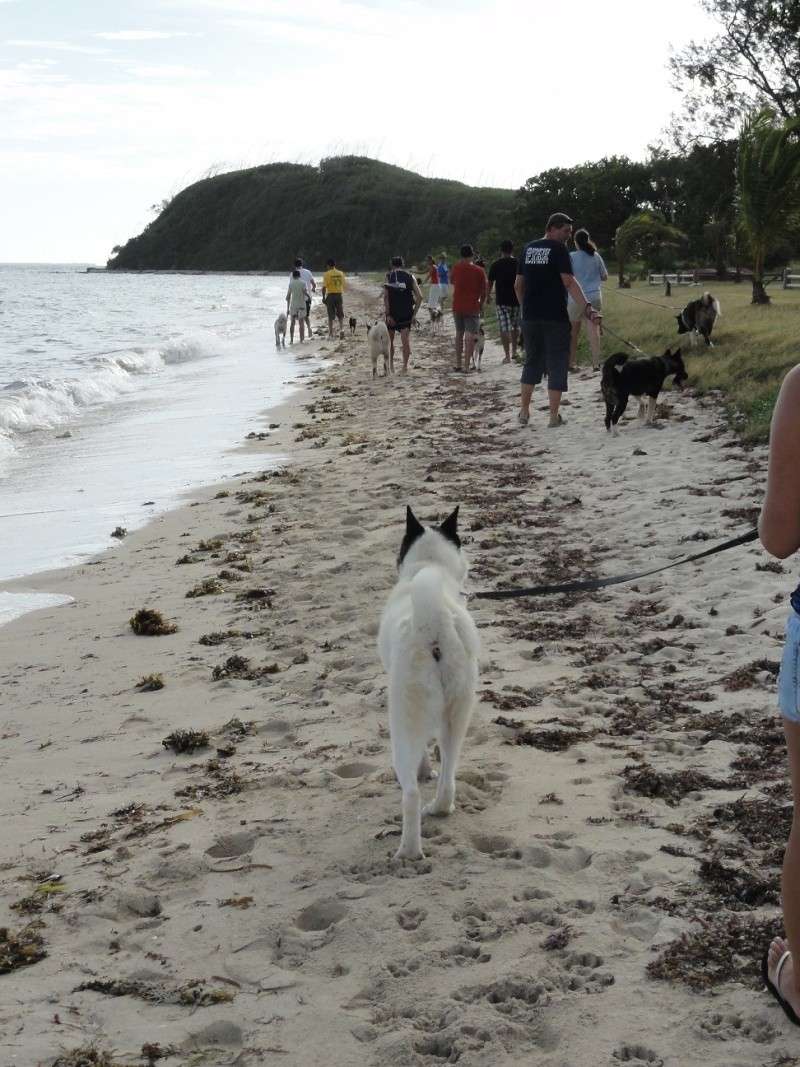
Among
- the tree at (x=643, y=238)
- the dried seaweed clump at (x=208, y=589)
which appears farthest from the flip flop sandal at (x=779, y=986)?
the tree at (x=643, y=238)

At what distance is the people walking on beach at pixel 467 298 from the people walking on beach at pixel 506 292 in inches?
9.6

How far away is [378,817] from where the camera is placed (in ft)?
12.6

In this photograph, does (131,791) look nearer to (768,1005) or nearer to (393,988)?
(393,988)

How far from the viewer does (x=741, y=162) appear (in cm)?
1911

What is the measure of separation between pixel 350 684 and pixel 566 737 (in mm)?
1180

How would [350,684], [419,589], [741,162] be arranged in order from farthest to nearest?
[741,162], [350,684], [419,589]

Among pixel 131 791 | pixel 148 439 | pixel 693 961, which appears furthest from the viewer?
pixel 148 439

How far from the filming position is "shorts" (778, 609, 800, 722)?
2158 mm

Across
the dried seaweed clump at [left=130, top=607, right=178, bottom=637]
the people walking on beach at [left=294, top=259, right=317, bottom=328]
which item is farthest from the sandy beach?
the people walking on beach at [left=294, top=259, right=317, bottom=328]

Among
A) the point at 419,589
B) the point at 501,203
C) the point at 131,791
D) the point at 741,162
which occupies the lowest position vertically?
the point at 131,791

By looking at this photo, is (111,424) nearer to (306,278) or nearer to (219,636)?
(219,636)

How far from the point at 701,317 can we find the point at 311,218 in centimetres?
13404

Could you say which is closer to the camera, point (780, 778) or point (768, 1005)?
point (768, 1005)

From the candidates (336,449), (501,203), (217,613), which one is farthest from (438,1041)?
(501,203)
